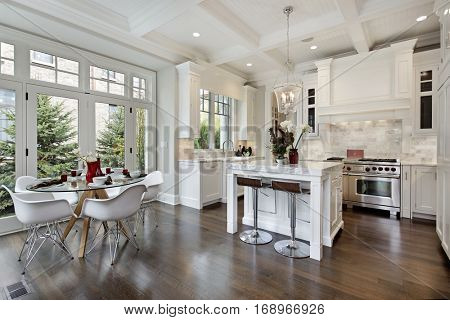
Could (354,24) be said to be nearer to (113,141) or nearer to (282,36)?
(282,36)

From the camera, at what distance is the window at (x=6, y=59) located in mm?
2961

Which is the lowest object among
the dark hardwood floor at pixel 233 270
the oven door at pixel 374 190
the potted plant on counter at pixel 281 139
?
the dark hardwood floor at pixel 233 270

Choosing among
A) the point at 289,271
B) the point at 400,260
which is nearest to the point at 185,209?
the point at 289,271

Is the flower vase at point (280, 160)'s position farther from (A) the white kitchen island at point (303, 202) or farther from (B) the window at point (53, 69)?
(B) the window at point (53, 69)

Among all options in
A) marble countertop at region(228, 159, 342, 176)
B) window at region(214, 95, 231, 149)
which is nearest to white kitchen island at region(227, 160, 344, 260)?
marble countertop at region(228, 159, 342, 176)

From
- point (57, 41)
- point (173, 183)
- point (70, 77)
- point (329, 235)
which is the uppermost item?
point (57, 41)

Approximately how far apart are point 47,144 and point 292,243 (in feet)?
12.2

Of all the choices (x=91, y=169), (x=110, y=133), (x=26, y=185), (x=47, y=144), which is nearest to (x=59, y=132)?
(x=47, y=144)

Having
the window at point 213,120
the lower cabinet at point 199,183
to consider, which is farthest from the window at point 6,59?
the window at point 213,120

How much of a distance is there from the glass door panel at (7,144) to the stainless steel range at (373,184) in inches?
204

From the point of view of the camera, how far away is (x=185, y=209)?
4223 millimetres
